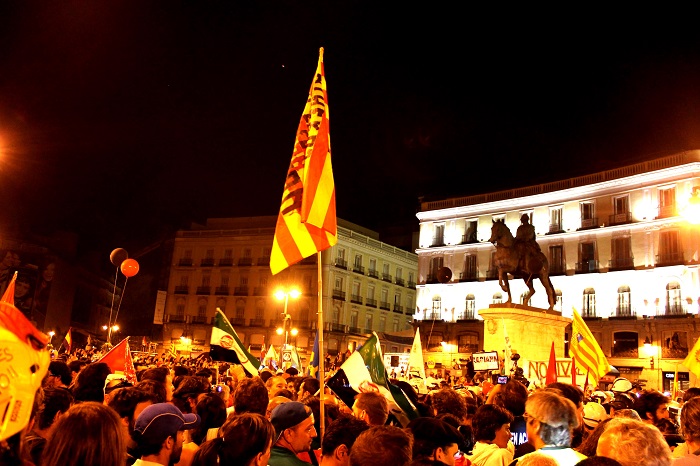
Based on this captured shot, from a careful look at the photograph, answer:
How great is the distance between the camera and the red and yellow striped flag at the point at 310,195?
6941 mm

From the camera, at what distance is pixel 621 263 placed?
4369cm

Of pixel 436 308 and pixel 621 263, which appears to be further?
pixel 436 308

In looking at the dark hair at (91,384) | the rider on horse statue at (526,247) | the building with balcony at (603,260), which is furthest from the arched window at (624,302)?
the dark hair at (91,384)

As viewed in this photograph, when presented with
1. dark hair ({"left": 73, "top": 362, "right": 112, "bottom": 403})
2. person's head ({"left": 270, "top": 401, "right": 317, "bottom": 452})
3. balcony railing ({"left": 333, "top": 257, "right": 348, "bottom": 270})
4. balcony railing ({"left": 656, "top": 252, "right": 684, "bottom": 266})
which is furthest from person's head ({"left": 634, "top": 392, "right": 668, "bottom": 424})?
balcony railing ({"left": 333, "top": 257, "right": 348, "bottom": 270})

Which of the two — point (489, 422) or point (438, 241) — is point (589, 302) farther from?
point (489, 422)

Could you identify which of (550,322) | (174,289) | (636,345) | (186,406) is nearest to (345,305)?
(174,289)

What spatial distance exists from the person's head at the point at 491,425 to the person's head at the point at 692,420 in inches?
52.8

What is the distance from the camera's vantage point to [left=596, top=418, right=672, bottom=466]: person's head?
3.46m

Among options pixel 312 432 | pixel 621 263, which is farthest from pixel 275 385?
pixel 621 263

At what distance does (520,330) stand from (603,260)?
2856cm

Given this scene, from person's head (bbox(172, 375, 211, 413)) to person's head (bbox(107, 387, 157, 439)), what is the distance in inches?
44.0

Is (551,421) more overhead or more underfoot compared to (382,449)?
more overhead

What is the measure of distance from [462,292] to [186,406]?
1857 inches

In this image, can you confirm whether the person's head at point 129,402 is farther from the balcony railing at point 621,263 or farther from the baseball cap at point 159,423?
the balcony railing at point 621,263
